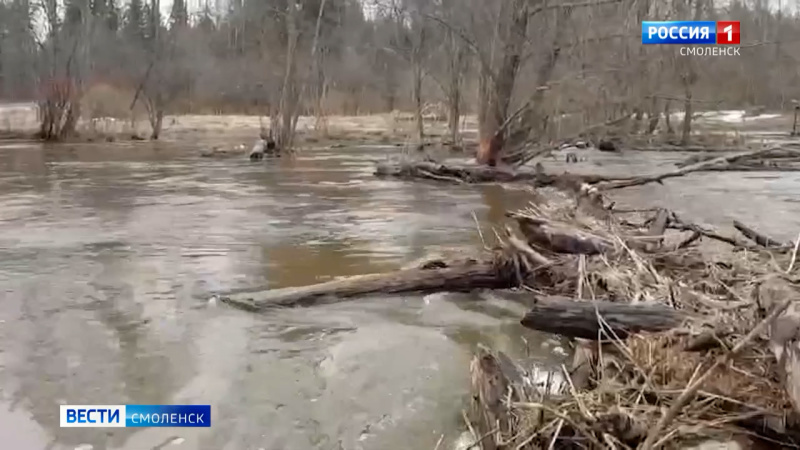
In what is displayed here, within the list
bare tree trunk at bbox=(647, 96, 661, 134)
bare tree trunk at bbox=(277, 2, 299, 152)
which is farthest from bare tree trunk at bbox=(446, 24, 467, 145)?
bare tree trunk at bbox=(647, 96, 661, 134)

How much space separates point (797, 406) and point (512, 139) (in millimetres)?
17308

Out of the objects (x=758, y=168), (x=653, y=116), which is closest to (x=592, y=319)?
(x=758, y=168)

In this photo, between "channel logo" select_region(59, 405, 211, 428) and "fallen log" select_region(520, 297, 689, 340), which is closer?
"channel logo" select_region(59, 405, 211, 428)

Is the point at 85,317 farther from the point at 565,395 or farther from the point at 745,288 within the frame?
the point at 745,288

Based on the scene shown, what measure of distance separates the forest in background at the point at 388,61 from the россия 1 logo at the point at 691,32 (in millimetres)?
267

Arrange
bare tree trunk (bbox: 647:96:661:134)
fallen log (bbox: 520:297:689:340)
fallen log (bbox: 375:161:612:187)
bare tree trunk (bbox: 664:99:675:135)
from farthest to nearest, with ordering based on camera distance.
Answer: bare tree trunk (bbox: 664:99:675:135)
bare tree trunk (bbox: 647:96:661:134)
fallen log (bbox: 375:161:612:187)
fallen log (bbox: 520:297:689:340)

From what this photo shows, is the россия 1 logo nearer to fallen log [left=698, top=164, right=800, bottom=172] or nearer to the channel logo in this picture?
fallen log [left=698, top=164, right=800, bottom=172]

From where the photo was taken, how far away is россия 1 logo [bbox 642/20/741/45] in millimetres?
Result: 19234

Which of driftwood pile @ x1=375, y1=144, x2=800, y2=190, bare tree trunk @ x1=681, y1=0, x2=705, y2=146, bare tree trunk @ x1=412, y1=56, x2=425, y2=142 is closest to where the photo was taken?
driftwood pile @ x1=375, y1=144, x2=800, y2=190

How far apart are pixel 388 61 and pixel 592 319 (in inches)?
1480

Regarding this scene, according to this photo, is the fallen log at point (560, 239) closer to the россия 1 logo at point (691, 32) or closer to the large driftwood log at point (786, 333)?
the large driftwood log at point (786, 333)

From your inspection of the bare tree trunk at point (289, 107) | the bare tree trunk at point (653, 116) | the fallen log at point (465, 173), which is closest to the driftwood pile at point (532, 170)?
the fallen log at point (465, 173)

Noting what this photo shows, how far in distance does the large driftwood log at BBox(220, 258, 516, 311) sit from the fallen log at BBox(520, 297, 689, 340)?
2.62 m

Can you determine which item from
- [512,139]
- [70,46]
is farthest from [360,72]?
[512,139]
